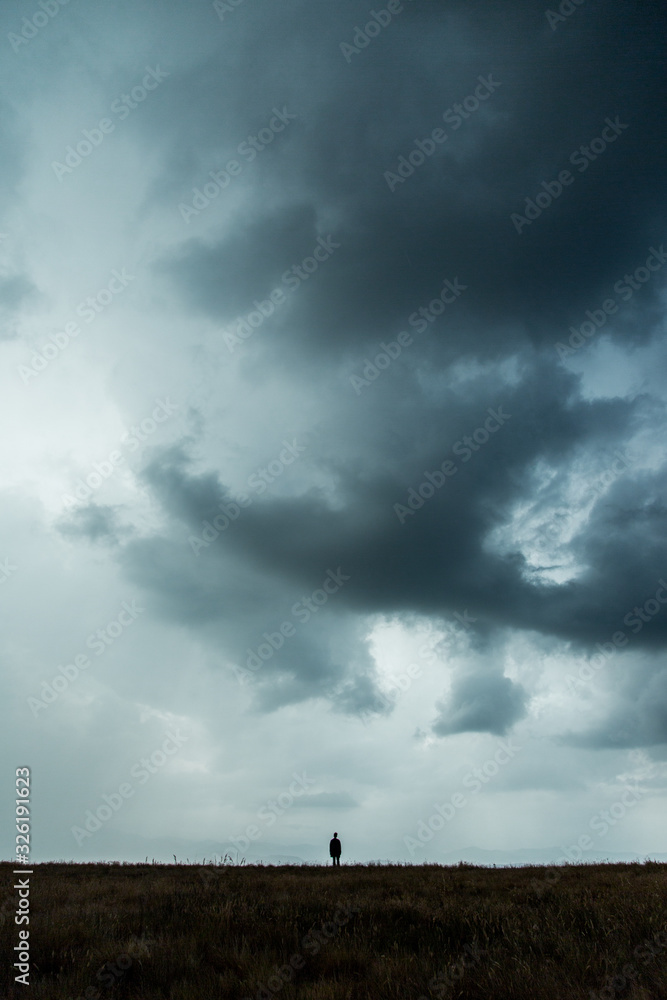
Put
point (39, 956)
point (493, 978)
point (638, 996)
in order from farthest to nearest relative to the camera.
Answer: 1. point (39, 956)
2. point (493, 978)
3. point (638, 996)

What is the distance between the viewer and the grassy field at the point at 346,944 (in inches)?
269

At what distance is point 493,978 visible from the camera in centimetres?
671

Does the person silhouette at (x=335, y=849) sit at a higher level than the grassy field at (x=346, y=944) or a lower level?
lower

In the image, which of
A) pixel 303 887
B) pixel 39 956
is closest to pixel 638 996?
pixel 39 956

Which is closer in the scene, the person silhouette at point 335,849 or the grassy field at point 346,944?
the grassy field at point 346,944

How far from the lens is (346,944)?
8547 millimetres

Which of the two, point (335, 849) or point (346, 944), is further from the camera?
point (335, 849)

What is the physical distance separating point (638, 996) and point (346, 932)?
4.40 metres

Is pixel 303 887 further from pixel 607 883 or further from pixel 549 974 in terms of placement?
pixel 549 974

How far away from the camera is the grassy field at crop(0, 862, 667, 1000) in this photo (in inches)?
269

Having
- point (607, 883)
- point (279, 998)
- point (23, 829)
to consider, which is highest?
point (23, 829)

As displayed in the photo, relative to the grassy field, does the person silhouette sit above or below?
below

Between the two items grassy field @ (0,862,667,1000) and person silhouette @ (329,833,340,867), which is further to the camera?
person silhouette @ (329,833,340,867)

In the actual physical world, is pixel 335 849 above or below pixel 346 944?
below
